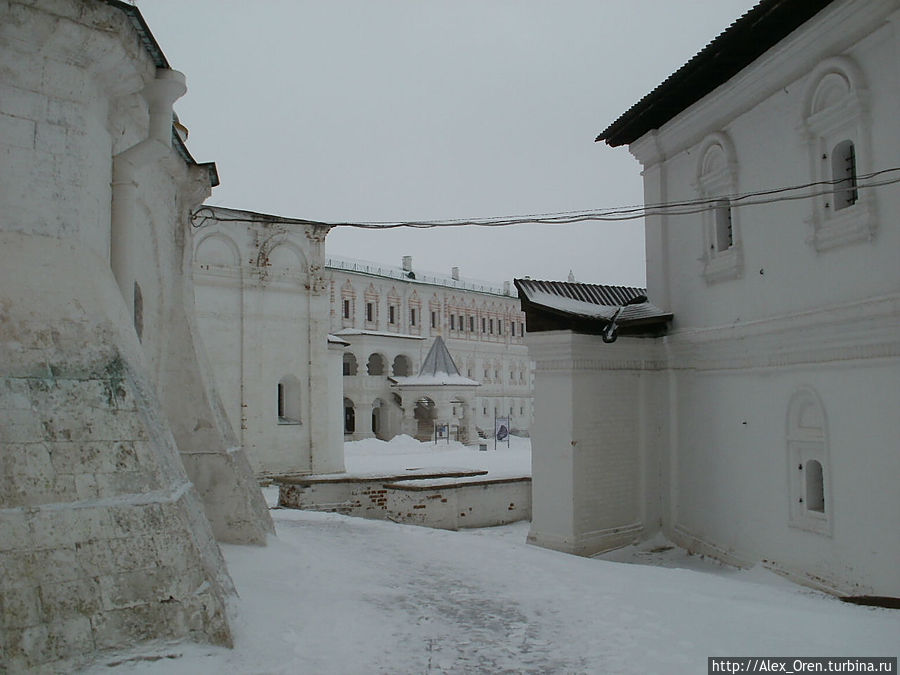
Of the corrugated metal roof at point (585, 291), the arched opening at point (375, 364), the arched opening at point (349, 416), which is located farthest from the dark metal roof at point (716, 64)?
the arched opening at point (375, 364)

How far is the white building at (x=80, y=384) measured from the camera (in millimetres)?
3623

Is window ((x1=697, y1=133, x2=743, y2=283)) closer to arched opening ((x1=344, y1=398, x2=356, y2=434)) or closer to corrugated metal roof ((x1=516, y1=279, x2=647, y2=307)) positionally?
corrugated metal roof ((x1=516, y1=279, x2=647, y2=307))

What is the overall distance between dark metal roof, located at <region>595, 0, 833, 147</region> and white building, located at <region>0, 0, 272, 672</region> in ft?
19.7

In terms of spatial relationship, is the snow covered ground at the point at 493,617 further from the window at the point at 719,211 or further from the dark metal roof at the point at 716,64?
the dark metal roof at the point at 716,64

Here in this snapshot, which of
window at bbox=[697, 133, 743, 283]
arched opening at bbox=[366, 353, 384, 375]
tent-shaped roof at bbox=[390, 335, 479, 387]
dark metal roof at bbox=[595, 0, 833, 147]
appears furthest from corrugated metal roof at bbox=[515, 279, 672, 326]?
arched opening at bbox=[366, 353, 384, 375]

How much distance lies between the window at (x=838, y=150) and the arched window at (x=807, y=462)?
1.74 m

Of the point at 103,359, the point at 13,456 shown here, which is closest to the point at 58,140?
the point at 103,359

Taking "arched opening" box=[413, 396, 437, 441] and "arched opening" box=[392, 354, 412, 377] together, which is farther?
"arched opening" box=[392, 354, 412, 377]

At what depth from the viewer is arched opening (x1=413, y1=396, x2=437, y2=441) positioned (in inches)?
1362

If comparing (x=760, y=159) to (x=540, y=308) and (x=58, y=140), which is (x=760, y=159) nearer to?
(x=540, y=308)

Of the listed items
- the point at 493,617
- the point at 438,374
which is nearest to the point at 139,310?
the point at 493,617

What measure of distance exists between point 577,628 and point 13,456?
3.87 metres

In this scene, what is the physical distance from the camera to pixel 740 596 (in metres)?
6.38

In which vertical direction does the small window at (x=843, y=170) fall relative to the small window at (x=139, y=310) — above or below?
above
